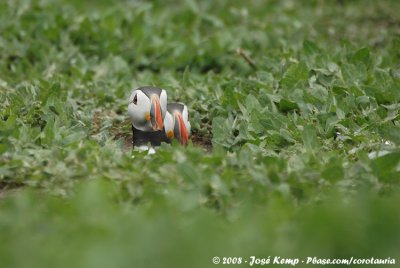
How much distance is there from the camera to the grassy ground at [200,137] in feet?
10.1

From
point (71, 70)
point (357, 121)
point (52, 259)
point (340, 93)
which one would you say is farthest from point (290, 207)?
point (71, 70)

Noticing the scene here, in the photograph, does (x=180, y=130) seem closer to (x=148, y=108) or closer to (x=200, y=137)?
(x=148, y=108)

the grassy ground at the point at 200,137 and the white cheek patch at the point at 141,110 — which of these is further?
the white cheek patch at the point at 141,110

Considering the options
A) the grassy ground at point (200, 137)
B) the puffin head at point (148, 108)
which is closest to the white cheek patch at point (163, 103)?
the puffin head at point (148, 108)

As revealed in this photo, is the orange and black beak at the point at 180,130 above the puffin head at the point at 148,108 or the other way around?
the other way around

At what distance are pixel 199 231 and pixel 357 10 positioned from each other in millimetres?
6100

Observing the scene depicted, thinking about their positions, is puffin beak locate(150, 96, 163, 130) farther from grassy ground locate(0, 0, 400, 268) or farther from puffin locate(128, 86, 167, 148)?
grassy ground locate(0, 0, 400, 268)

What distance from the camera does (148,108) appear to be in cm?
467

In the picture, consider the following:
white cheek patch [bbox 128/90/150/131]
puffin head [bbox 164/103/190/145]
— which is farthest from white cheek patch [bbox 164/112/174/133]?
white cheek patch [bbox 128/90/150/131]

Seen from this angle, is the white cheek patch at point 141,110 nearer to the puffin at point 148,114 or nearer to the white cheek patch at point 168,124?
the puffin at point 148,114

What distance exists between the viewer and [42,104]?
5152mm

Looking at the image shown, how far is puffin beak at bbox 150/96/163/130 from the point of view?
465 cm

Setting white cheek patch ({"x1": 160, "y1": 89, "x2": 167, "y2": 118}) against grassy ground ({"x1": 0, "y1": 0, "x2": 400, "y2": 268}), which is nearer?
grassy ground ({"x1": 0, "y1": 0, "x2": 400, "y2": 268})

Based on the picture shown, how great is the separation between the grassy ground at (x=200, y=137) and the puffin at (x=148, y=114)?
0.13 metres
